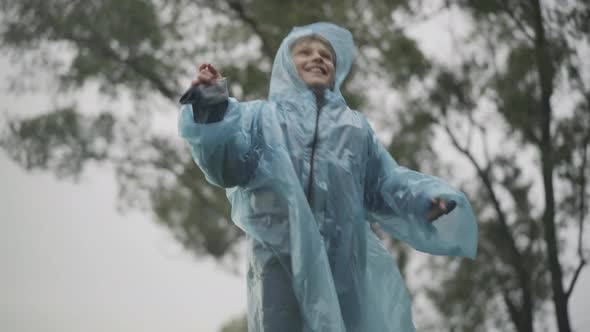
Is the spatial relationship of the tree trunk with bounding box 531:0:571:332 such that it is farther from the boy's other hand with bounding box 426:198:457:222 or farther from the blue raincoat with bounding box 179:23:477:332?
the boy's other hand with bounding box 426:198:457:222

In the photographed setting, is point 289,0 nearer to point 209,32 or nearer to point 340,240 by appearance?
point 209,32

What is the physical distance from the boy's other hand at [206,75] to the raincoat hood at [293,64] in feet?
1.42

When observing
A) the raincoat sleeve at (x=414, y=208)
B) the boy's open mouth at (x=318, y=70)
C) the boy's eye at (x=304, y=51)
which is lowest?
the raincoat sleeve at (x=414, y=208)

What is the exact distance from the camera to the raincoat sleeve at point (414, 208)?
1996 mm

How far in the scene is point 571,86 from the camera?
230 inches

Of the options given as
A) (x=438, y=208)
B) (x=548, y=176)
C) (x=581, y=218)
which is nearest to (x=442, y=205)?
(x=438, y=208)

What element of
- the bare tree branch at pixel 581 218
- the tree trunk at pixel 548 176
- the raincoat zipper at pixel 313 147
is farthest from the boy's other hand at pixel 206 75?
the bare tree branch at pixel 581 218

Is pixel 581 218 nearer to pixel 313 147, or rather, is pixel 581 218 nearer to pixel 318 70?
pixel 318 70

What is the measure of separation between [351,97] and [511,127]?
5.69 ft

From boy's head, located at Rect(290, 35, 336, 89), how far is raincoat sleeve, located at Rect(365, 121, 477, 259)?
226 millimetres

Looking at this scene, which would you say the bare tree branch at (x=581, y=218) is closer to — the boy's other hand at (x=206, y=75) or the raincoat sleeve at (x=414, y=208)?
the raincoat sleeve at (x=414, y=208)

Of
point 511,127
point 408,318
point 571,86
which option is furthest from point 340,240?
point 511,127

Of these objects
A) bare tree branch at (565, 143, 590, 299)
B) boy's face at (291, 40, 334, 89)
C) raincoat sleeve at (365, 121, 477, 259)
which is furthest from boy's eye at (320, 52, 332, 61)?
bare tree branch at (565, 143, 590, 299)

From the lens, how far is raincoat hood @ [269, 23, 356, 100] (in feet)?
7.20
